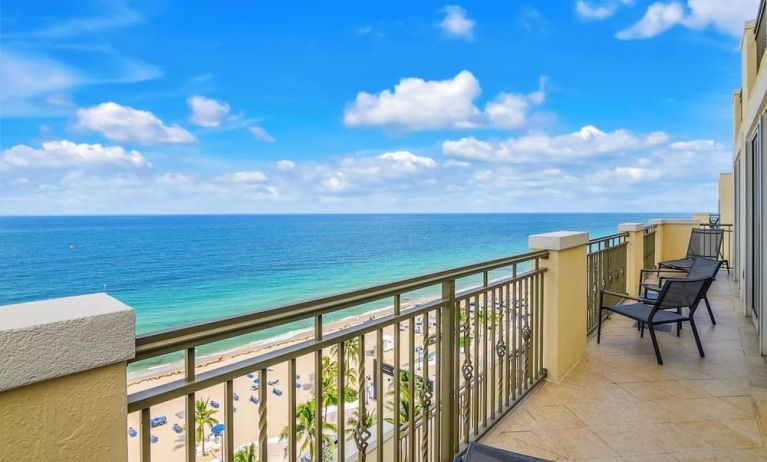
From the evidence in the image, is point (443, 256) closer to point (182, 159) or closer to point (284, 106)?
point (284, 106)

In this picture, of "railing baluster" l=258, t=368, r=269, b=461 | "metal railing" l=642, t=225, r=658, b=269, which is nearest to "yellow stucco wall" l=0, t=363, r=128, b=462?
"railing baluster" l=258, t=368, r=269, b=461

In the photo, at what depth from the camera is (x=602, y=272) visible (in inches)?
195

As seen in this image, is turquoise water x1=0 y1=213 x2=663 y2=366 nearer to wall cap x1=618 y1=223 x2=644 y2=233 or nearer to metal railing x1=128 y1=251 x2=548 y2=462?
wall cap x1=618 y1=223 x2=644 y2=233

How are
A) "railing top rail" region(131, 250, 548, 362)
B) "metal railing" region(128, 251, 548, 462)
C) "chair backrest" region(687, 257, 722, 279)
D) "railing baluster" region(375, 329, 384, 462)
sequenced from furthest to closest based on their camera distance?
"chair backrest" region(687, 257, 722, 279), "railing baluster" region(375, 329, 384, 462), "metal railing" region(128, 251, 548, 462), "railing top rail" region(131, 250, 548, 362)

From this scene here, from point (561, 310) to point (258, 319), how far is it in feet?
8.86

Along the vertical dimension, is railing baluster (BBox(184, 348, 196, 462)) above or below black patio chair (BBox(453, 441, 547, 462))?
above

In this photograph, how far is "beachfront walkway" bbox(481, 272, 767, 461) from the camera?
245 centimetres

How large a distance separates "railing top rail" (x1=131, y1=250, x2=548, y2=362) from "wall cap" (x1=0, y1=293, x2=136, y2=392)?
90 mm

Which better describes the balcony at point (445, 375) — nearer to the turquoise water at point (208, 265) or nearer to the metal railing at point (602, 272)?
the metal railing at point (602, 272)

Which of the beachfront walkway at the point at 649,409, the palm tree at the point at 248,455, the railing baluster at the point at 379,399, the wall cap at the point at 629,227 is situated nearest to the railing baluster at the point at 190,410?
the railing baluster at the point at 379,399

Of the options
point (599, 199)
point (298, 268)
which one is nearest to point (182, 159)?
point (298, 268)

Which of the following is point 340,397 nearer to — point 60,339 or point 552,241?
point 60,339

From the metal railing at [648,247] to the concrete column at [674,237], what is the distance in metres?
1.75

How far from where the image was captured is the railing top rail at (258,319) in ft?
3.67
